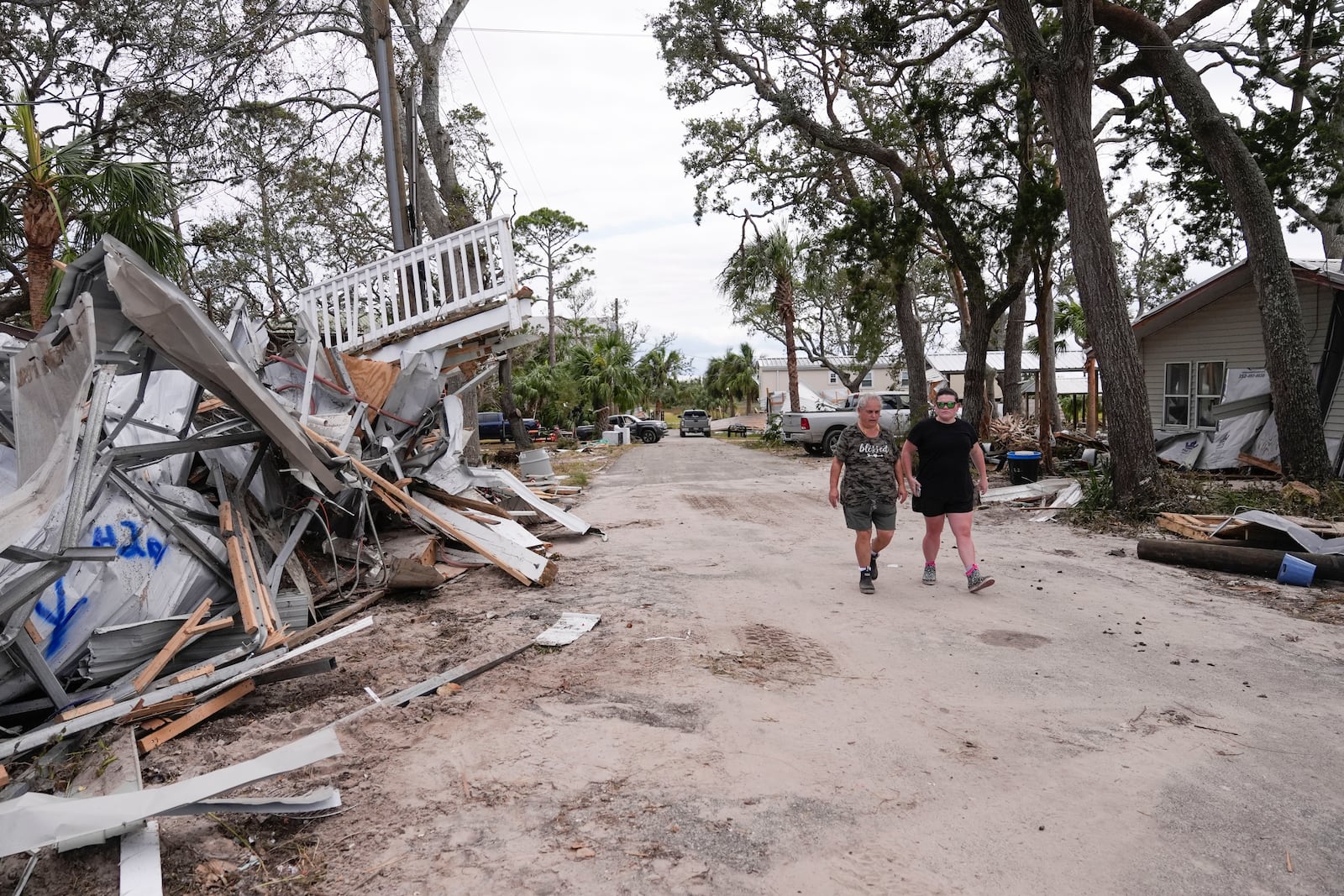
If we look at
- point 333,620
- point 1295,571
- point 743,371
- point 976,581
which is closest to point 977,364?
point 1295,571

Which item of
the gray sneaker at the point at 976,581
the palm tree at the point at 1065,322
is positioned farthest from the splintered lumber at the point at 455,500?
the palm tree at the point at 1065,322

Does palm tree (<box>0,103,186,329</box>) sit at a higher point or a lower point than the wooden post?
higher

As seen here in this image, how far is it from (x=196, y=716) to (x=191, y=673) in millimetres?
469

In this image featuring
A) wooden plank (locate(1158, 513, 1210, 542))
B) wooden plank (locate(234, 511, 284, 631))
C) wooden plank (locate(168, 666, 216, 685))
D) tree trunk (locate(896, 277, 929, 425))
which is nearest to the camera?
wooden plank (locate(168, 666, 216, 685))

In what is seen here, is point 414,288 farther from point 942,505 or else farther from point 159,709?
point 942,505

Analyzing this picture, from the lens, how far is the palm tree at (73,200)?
9719 millimetres

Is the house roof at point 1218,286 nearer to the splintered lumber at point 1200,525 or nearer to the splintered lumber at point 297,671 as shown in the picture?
the splintered lumber at point 1200,525

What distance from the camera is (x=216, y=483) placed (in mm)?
6277

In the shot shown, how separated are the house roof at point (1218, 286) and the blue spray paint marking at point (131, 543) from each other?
45.9 feet

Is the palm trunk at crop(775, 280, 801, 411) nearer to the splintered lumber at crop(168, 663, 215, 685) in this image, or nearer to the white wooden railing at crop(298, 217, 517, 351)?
the white wooden railing at crop(298, 217, 517, 351)

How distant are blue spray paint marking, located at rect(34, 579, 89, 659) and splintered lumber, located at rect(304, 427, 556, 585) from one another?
2601 mm

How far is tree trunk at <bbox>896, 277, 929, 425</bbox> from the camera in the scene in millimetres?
21766

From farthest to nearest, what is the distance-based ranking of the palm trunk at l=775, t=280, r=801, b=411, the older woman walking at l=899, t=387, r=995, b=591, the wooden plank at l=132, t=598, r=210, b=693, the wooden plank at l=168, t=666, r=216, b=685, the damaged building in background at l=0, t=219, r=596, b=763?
the palm trunk at l=775, t=280, r=801, b=411 < the older woman walking at l=899, t=387, r=995, b=591 < the wooden plank at l=168, t=666, r=216, b=685 < the wooden plank at l=132, t=598, r=210, b=693 < the damaged building in background at l=0, t=219, r=596, b=763

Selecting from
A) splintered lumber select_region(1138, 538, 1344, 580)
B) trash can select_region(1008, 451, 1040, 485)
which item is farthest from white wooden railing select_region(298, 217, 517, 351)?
trash can select_region(1008, 451, 1040, 485)
